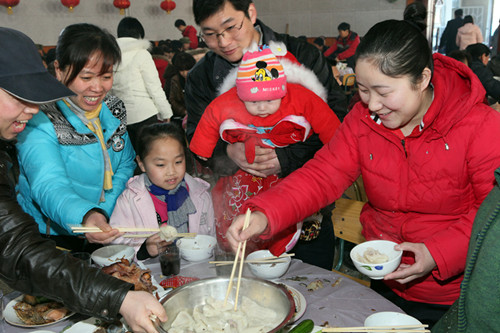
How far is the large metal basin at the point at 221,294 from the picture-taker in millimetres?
1426

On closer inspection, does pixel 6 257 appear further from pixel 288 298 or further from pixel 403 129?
pixel 403 129

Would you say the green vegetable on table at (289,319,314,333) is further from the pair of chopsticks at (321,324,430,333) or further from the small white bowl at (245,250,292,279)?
the small white bowl at (245,250,292,279)

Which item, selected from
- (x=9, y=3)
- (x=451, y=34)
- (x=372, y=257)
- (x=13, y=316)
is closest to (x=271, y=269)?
(x=372, y=257)

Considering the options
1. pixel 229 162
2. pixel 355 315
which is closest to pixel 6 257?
pixel 355 315

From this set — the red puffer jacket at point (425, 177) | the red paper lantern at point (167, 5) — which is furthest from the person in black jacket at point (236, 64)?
the red paper lantern at point (167, 5)

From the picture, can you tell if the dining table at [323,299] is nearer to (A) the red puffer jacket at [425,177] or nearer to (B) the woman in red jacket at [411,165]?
(B) the woman in red jacket at [411,165]

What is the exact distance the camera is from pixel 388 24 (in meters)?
1.70

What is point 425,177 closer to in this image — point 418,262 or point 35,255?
point 418,262

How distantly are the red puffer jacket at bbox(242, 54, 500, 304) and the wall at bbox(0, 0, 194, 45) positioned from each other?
40.6 feet

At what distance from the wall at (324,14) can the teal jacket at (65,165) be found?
47.5ft

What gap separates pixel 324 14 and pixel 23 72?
16265mm

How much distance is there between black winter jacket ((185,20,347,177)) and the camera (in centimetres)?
247

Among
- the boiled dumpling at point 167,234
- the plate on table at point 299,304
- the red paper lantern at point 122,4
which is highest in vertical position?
the red paper lantern at point 122,4

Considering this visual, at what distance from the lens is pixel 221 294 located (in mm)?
1555
